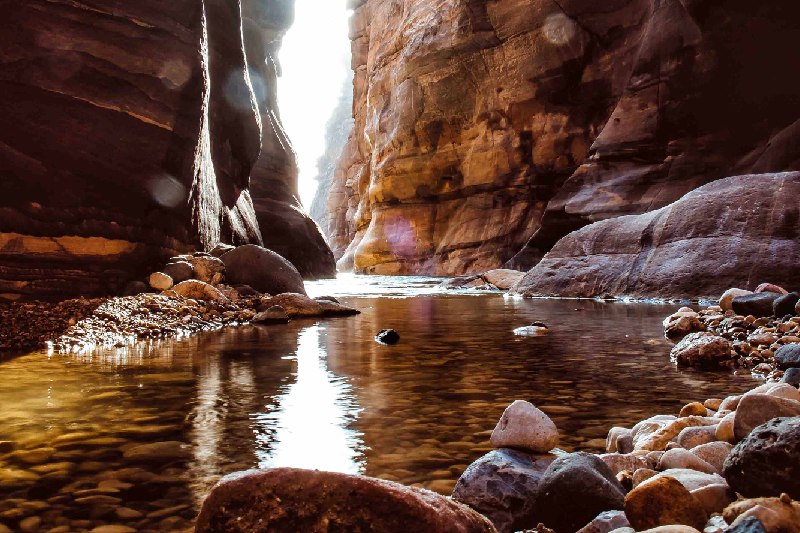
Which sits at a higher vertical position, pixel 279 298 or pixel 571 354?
pixel 279 298

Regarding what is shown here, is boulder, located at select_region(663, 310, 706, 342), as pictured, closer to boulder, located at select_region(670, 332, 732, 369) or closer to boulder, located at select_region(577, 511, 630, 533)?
boulder, located at select_region(670, 332, 732, 369)

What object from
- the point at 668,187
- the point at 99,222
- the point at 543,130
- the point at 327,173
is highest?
the point at 327,173

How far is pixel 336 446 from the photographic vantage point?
3033 mm

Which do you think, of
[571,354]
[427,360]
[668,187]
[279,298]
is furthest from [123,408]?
[668,187]

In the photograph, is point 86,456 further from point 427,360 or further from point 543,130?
point 543,130

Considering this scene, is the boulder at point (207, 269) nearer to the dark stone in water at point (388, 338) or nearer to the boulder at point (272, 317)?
the boulder at point (272, 317)

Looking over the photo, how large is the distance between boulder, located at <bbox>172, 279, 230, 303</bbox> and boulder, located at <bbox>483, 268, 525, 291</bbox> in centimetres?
1176

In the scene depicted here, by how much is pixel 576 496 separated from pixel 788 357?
11.6ft

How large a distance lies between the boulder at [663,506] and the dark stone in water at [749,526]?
0.75 ft

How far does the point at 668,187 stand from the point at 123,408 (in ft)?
→ 66.8

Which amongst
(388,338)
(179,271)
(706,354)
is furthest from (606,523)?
(179,271)

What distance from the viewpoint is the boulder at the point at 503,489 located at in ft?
6.90

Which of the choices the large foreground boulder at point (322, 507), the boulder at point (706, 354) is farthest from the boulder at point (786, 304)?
the large foreground boulder at point (322, 507)

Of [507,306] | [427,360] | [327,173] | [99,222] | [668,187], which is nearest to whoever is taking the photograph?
[427,360]
